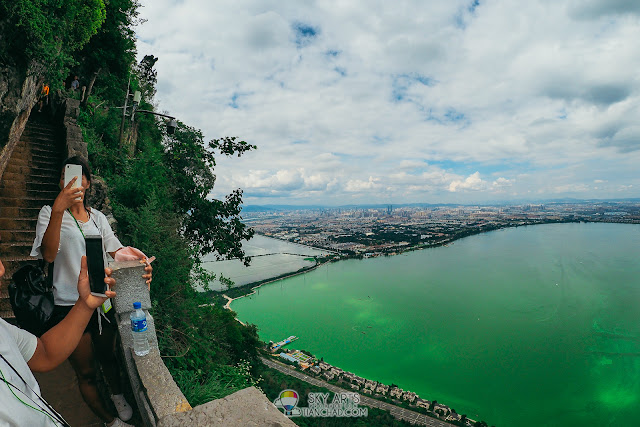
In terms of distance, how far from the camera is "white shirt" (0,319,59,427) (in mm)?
693

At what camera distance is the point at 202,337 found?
418 centimetres

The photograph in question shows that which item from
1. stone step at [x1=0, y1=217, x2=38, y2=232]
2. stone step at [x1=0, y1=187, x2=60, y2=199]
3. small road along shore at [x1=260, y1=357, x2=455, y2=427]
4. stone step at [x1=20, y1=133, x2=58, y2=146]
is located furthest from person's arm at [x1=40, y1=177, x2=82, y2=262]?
small road along shore at [x1=260, y1=357, x2=455, y2=427]

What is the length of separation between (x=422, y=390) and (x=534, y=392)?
677 cm

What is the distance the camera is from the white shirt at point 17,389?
69cm

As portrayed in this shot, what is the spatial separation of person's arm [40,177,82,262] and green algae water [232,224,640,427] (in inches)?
815

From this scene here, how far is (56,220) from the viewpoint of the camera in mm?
1506

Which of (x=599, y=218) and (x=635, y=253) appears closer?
(x=635, y=253)

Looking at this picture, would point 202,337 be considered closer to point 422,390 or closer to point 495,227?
point 422,390

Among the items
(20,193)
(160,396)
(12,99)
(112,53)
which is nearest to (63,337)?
(160,396)

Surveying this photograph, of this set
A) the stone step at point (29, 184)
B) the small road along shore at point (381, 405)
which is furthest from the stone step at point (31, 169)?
the small road along shore at point (381, 405)

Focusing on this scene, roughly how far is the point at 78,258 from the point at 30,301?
36 centimetres

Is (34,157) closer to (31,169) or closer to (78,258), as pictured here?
(31,169)

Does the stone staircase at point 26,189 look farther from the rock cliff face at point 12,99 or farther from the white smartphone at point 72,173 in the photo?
the white smartphone at point 72,173

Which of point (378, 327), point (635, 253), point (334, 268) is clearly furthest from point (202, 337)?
point (635, 253)
